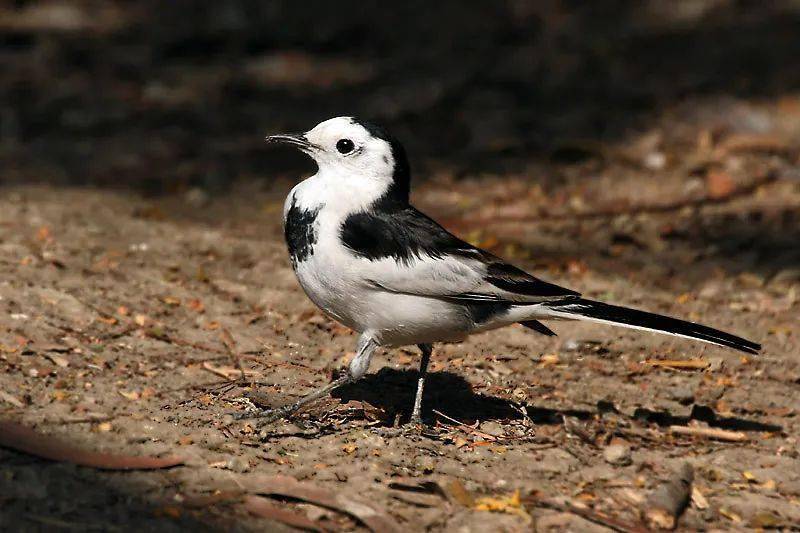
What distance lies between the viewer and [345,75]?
36.7 ft

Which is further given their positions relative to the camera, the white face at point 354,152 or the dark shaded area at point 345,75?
the dark shaded area at point 345,75

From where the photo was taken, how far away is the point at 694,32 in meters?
11.7

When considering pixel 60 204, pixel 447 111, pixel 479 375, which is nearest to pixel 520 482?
pixel 479 375

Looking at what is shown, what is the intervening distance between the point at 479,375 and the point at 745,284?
229 centimetres

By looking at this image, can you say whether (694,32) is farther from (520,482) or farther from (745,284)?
(520,482)

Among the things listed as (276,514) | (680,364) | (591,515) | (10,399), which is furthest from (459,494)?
(680,364)

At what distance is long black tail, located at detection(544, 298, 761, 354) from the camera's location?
5.12 meters

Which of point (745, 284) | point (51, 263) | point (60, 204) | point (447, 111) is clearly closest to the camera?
point (51, 263)

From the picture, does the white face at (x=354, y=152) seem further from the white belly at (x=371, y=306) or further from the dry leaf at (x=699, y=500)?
the dry leaf at (x=699, y=500)

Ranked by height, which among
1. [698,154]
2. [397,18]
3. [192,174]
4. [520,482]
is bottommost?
[520,482]

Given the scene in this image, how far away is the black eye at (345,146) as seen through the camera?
532 centimetres

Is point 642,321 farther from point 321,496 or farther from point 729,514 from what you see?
point 321,496

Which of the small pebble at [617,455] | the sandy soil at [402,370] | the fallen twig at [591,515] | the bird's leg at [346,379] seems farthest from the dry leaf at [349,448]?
the small pebble at [617,455]

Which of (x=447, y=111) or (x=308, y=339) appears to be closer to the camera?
(x=308, y=339)
